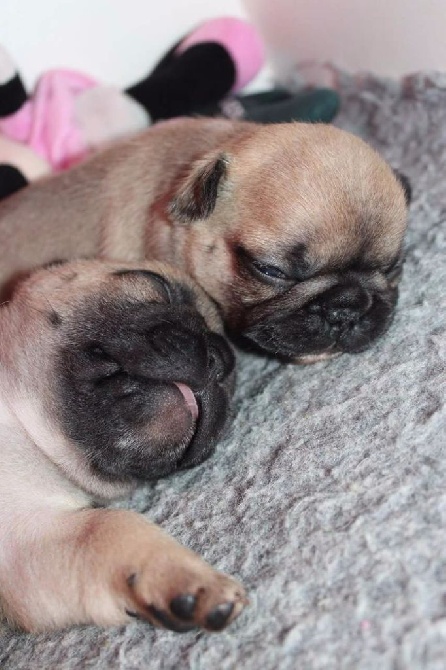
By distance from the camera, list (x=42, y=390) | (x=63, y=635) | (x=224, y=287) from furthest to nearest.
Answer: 1. (x=224, y=287)
2. (x=42, y=390)
3. (x=63, y=635)

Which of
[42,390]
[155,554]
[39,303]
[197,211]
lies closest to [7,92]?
[197,211]

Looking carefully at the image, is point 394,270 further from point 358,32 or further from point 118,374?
point 358,32

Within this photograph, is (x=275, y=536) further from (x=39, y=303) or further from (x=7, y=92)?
(x=7, y=92)

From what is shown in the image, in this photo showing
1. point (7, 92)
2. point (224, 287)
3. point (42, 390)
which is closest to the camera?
point (42, 390)

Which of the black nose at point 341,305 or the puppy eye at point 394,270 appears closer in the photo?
the black nose at point 341,305

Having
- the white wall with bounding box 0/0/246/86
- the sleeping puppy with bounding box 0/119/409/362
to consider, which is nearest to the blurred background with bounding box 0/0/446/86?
the white wall with bounding box 0/0/246/86

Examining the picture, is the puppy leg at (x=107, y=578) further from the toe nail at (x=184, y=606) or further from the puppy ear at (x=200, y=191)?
the puppy ear at (x=200, y=191)

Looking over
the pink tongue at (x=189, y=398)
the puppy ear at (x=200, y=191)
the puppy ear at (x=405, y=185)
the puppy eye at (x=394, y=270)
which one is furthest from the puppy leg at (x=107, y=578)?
the puppy ear at (x=405, y=185)

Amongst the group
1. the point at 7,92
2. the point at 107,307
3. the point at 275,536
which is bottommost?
the point at 275,536
